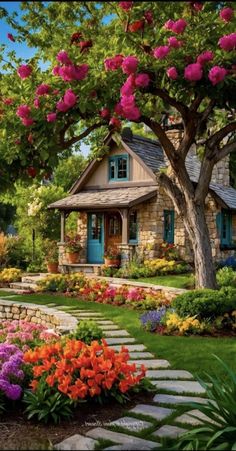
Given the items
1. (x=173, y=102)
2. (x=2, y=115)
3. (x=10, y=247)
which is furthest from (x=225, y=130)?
(x=10, y=247)

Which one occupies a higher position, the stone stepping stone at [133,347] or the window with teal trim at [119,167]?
the window with teal trim at [119,167]

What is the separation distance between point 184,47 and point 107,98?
58.8 inches

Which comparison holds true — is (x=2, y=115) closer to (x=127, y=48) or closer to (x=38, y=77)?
(x=38, y=77)

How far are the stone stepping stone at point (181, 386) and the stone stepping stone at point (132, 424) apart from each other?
39.5 inches

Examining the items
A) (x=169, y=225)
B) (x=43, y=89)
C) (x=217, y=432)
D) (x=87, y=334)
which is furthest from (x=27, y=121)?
(x=169, y=225)

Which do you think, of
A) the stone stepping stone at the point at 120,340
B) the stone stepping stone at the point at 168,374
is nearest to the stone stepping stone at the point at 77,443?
the stone stepping stone at the point at 168,374

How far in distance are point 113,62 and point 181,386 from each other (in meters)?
4.74

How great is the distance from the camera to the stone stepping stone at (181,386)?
5.03 meters

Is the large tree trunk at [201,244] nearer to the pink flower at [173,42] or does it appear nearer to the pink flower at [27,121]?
the pink flower at [173,42]

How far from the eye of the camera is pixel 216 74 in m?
6.45

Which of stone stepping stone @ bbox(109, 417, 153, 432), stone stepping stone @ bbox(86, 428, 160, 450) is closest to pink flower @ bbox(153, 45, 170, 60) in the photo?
stone stepping stone @ bbox(109, 417, 153, 432)

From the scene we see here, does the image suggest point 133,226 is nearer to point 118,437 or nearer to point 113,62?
point 113,62

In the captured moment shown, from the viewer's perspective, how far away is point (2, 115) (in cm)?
753

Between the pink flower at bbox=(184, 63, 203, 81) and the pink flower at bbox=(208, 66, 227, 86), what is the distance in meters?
0.16
